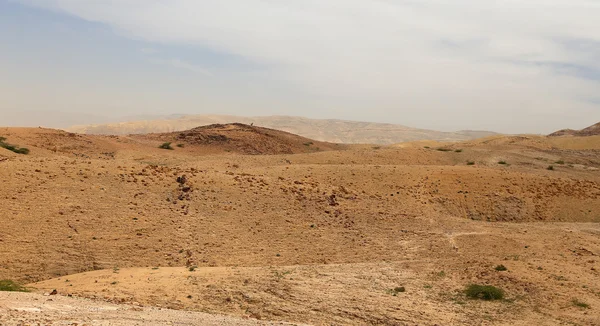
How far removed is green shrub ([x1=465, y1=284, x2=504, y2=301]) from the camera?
11.1 meters

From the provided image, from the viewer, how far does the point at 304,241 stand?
15.6 metres

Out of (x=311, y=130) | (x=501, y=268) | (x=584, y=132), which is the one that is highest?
(x=584, y=132)

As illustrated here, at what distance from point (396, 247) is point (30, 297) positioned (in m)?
10.4

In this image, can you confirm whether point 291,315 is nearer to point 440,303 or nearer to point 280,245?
point 440,303

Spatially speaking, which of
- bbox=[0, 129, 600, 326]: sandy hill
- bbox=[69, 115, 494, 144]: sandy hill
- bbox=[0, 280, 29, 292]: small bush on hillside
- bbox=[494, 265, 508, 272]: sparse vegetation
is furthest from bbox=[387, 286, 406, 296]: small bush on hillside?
bbox=[69, 115, 494, 144]: sandy hill

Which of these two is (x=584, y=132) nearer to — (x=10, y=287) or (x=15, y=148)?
(x=15, y=148)

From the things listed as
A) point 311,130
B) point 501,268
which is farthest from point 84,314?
point 311,130

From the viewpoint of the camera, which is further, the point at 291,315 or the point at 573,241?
the point at 573,241

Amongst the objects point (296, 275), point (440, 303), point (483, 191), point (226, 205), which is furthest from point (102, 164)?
point (483, 191)

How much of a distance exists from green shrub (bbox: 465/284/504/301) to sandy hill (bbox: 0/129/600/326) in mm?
Result: 176

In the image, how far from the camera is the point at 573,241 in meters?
16.1

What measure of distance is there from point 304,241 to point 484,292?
19.7 ft

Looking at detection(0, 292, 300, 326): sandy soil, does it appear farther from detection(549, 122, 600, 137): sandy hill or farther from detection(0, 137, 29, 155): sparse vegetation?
detection(549, 122, 600, 137): sandy hill

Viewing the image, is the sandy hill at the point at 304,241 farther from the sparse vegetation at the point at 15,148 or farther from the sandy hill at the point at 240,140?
the sandy hill at the point at 240,140
